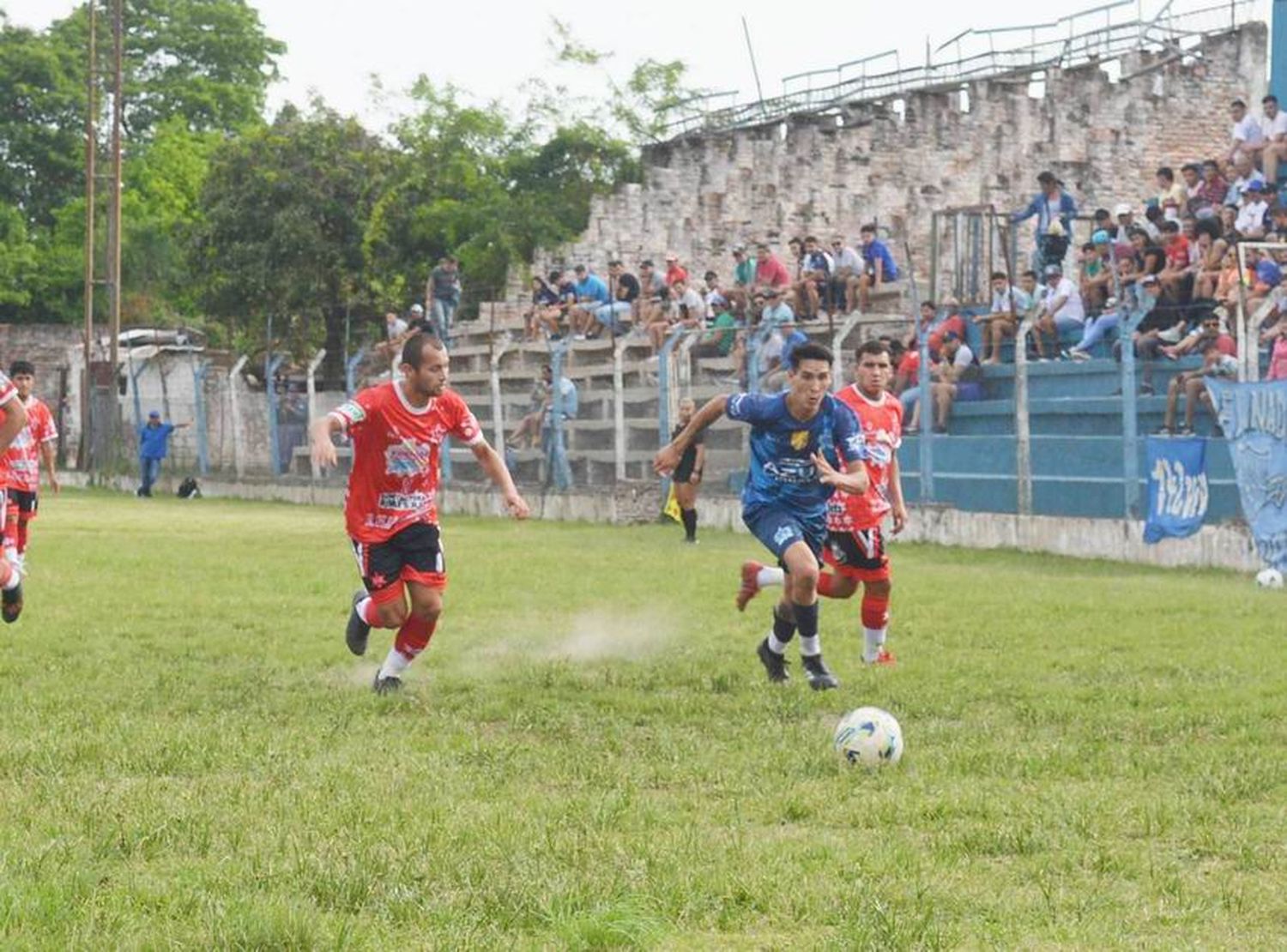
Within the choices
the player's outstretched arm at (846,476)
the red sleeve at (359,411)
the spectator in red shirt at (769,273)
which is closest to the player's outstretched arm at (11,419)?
the red sleeve at (359,411)

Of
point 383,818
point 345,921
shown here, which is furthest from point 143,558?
point 345,921

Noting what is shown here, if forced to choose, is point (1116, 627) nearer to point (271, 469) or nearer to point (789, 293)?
point (789, 293)

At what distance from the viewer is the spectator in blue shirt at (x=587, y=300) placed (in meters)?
33.9

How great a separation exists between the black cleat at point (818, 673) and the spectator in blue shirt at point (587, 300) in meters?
21.7

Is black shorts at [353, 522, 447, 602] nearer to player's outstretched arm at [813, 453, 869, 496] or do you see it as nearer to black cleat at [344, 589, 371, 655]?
black cleat at [344, 589, 371, 655]

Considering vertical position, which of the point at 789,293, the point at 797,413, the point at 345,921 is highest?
the point at 789,293

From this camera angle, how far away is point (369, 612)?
1165 centimetres

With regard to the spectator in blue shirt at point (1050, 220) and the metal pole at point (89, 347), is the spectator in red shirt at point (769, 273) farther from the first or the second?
the metal pole at point (89, 347)

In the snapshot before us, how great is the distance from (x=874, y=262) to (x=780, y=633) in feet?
59.5

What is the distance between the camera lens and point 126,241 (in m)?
71.6

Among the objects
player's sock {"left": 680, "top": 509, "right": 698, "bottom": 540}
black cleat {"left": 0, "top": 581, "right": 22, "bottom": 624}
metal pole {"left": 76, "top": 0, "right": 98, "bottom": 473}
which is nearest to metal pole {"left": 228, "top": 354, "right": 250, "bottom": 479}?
metal pole {"left": 76, "top": 0, "right": 98, "bottom": 473}

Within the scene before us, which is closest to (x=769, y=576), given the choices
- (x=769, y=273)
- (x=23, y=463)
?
(x=23, y=463)

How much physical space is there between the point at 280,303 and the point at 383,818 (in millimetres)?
42629

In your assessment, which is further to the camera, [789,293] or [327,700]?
[789,293]
